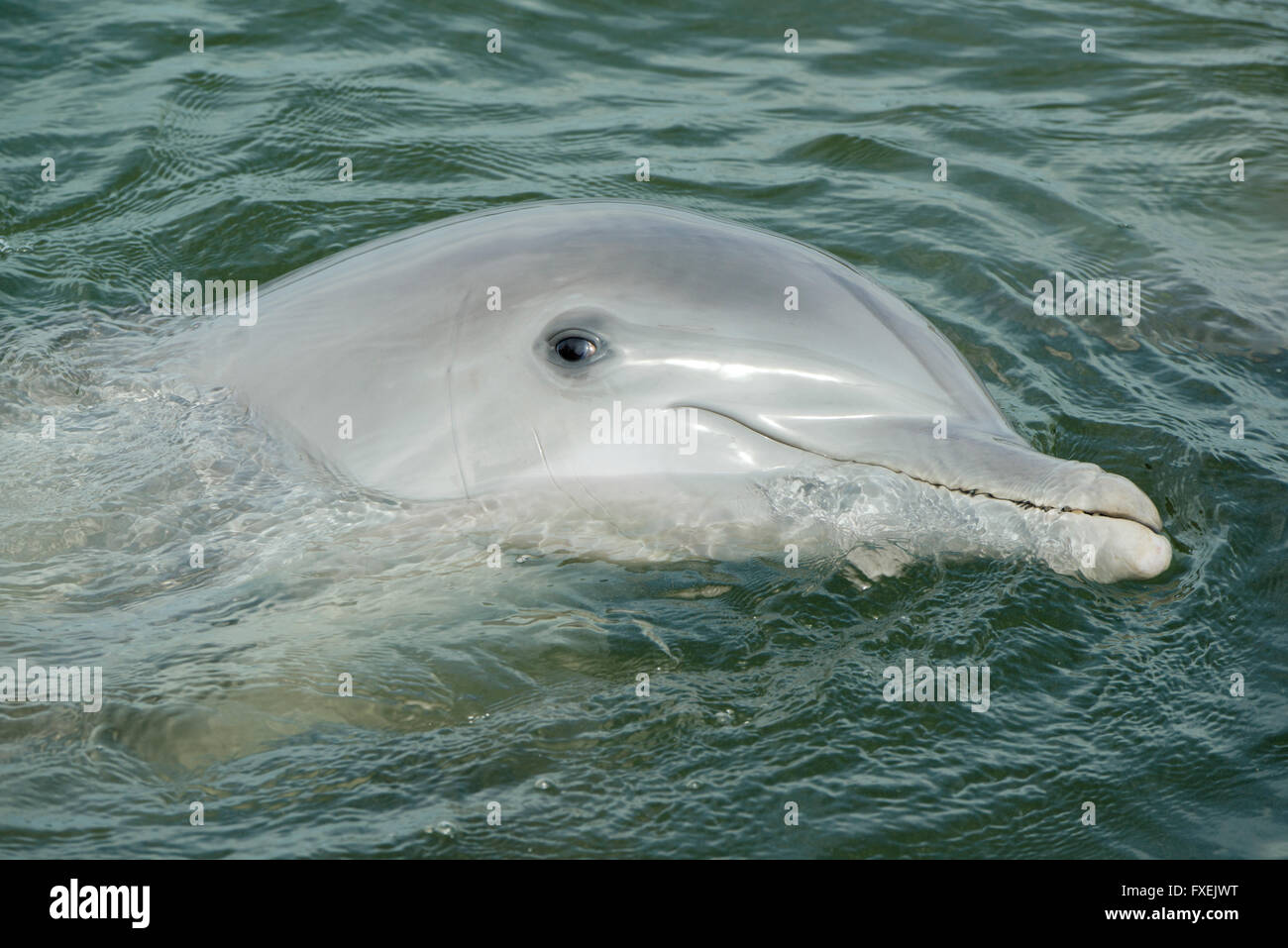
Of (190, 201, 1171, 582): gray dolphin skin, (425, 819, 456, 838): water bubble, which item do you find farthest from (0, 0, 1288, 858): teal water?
(190, 201, 1171, 582): gray dolphin skin

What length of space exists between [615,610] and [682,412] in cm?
79

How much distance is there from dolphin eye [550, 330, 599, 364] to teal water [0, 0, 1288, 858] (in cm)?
76

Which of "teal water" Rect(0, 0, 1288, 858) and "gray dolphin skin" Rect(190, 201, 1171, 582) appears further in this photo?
"gray dolphin skin" Rect(190, 201, 1171, 582)

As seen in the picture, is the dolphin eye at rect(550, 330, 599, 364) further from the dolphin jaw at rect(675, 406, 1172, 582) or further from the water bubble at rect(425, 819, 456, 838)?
the water bubble at rect(425, 819, 456, 838)

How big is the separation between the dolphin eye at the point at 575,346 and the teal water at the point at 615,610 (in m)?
0.76

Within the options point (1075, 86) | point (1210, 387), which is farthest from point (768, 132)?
point (1210, 387)

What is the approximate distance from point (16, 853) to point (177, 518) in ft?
5.23

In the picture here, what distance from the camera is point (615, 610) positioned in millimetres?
5121

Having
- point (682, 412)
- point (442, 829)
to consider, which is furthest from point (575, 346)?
point (442, 829)

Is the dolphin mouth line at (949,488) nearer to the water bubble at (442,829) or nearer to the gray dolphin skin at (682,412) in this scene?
the gray dolphin skin at (682,412)

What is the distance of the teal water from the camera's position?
14.1 ft

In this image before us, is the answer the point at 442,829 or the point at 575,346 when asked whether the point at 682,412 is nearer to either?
the point at 575,346
